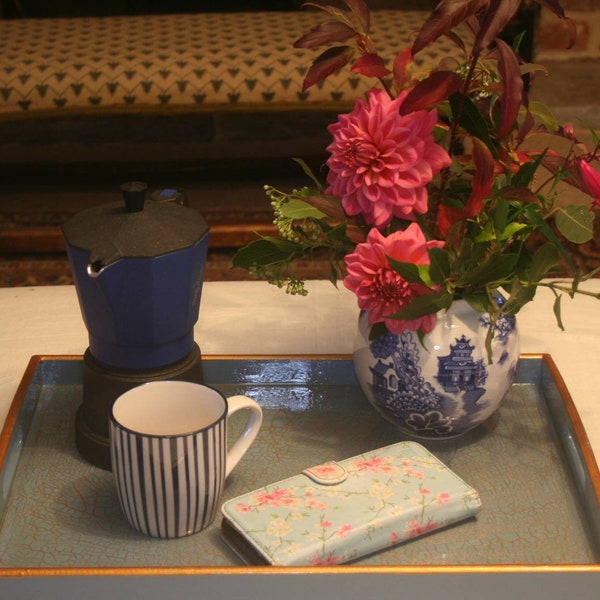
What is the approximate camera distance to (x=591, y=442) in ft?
2.89

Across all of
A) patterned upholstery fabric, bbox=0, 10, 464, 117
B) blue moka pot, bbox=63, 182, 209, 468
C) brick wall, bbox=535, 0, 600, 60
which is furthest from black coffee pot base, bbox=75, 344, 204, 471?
brick wall, bbox=535, 0, 600, 60

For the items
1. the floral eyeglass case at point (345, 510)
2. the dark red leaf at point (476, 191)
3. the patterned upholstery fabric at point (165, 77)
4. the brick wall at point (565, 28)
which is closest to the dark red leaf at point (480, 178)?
the dark red leaf at point (476, 191)

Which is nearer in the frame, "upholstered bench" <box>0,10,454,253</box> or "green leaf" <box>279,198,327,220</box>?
"green leaf" <box>279,198,327,220</box>

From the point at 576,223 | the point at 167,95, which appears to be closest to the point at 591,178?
the point at 576,223

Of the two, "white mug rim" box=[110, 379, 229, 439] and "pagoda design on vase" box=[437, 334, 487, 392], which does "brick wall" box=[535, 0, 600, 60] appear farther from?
"white mug rim" box=[110, 379, 229, 439]

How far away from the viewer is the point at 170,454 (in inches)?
27.6

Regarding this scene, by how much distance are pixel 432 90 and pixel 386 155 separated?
0.19 ft

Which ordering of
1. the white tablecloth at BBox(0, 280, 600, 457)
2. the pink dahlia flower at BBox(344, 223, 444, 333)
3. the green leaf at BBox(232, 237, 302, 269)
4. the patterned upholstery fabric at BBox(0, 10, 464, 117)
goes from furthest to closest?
the patterned upholstery fabric at BBox(0, 10, 464, 117)
the white tablecloth at BBox(0, 280, 600, 457)
the green leaf at BBox(232, 237, 302, 269)
the pink dahlia flower at BBox(344, 223, 444, 333)

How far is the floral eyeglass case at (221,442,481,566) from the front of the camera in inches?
27.2

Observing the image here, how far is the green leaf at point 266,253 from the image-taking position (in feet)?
2.81

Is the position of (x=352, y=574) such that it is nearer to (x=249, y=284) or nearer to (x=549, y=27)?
(x=249, y=284)

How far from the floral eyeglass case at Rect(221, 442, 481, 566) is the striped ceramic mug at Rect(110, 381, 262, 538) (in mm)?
26

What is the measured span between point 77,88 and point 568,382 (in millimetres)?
1362

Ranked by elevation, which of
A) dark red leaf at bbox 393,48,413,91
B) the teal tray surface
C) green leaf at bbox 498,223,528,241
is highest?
dark red leaf at bbox 393,48,413,91
